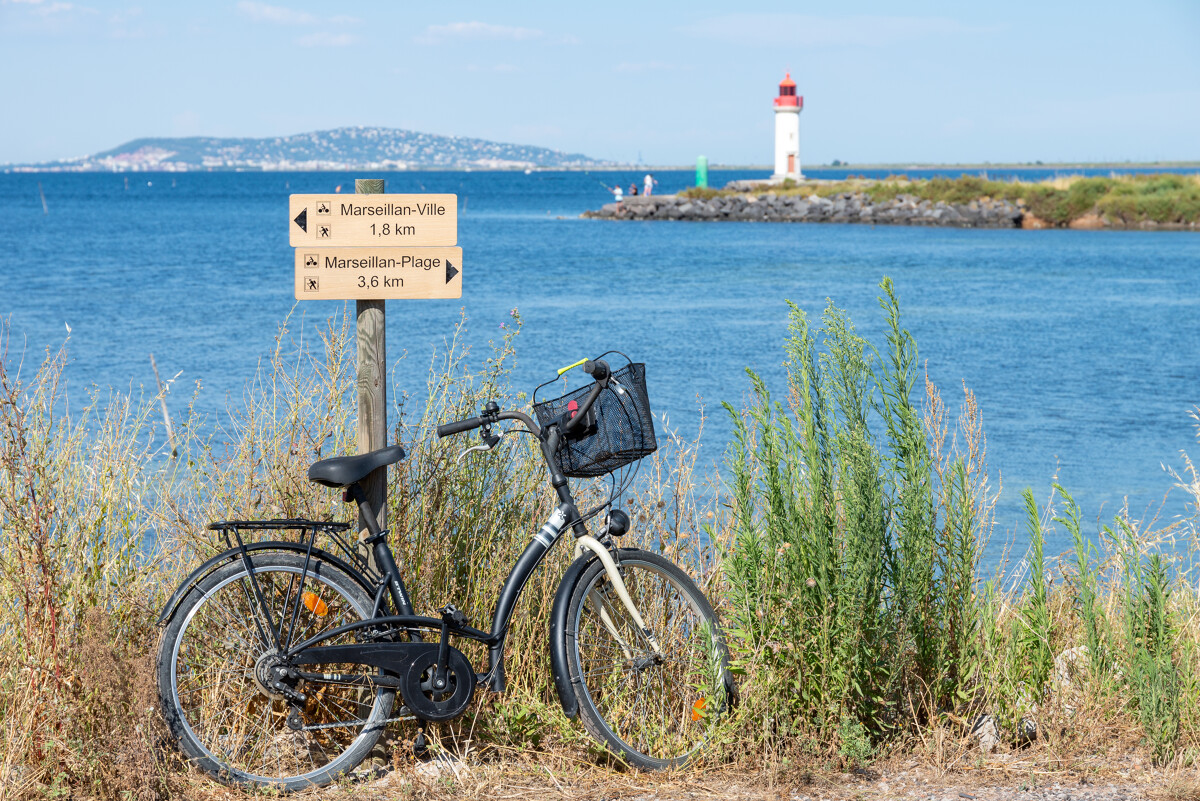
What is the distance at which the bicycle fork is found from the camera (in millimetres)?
4129

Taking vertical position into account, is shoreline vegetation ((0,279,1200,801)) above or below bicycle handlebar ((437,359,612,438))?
below

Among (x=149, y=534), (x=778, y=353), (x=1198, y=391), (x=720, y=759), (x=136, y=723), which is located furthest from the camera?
(x=778, y=353)

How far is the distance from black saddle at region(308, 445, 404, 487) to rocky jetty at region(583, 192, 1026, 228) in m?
63.2

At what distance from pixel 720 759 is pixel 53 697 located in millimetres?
Answer: 2389

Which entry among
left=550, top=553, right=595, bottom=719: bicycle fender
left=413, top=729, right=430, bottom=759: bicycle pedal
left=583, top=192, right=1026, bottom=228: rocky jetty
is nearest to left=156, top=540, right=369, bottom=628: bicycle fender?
left=413, top=729, right=430, bottom=759: bicycle pedal

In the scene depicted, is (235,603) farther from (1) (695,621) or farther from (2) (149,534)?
(2) (149,534)

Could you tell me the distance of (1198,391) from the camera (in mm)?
19203

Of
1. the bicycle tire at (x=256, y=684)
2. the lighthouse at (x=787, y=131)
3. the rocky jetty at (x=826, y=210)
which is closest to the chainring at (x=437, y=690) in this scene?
the bicycle tire at (x=256, y=684)

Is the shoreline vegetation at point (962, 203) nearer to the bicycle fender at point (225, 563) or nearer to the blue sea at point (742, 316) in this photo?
the blue sea at point (742, 316)

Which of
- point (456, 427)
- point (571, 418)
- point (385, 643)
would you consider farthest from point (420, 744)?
point (571, 418)

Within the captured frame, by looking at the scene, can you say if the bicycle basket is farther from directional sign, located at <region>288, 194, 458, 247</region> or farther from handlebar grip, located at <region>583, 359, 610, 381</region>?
directional sign, located at <region>288, 194, 458, 247</region>

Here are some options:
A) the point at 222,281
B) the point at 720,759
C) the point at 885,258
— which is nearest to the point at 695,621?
the point at 720,759

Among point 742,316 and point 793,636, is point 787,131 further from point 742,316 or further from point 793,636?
point 793,636

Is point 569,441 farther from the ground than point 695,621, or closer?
farther from the ground
